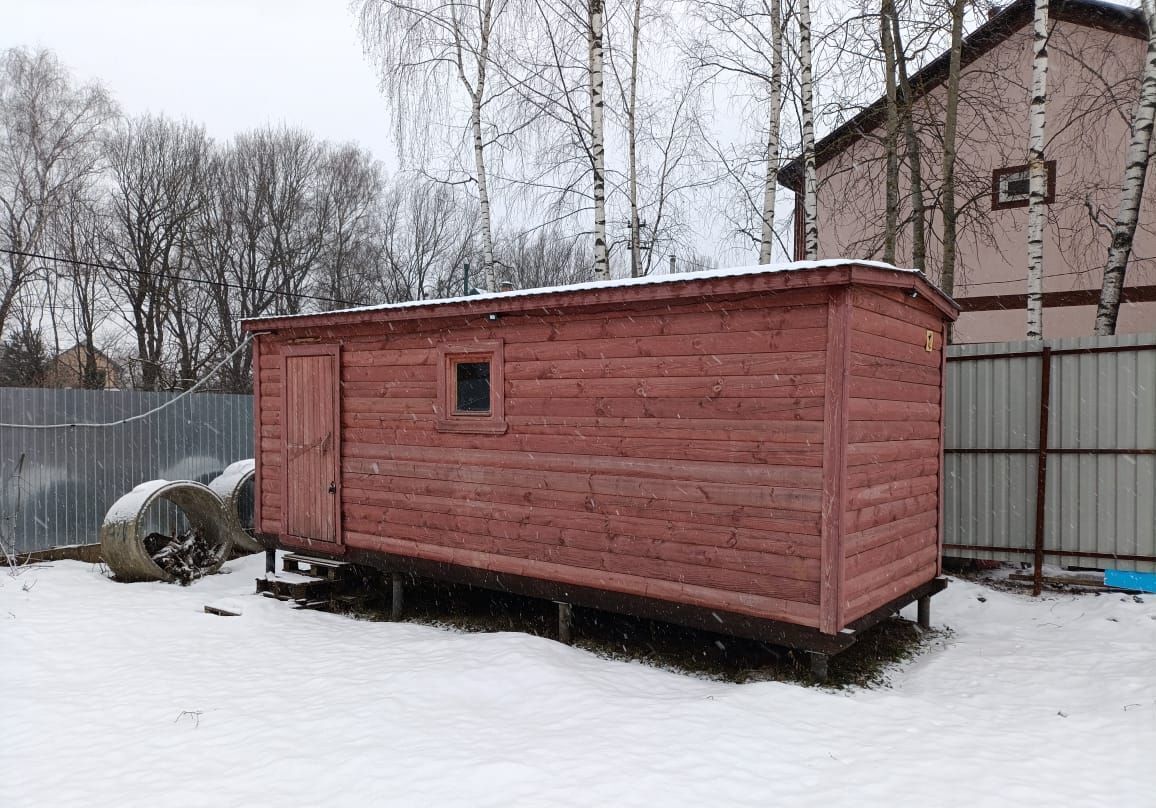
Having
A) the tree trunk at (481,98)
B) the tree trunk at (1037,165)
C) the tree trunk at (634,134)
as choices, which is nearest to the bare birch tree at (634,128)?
the tree trunk at (634,134)

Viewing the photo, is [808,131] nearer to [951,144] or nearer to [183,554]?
[951,144]

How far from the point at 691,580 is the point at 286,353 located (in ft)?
16.6

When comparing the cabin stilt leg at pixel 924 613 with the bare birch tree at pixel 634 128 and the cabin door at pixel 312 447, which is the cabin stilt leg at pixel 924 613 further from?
the bare birch tree at pixel 634 128

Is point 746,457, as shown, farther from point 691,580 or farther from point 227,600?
point 227,600

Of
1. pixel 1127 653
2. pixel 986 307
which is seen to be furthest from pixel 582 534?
pixel 986 307

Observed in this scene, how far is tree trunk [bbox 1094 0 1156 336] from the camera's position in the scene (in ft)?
25.4

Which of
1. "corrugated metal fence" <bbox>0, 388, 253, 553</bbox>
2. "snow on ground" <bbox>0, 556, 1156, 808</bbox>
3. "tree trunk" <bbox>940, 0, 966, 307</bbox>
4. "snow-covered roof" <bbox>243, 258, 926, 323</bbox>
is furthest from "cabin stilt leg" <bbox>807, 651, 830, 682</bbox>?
"corrugated metal fence" <bbox>0, 388, 253, 553</bbox>

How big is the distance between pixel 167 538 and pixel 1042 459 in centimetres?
990

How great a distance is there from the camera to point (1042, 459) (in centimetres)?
677

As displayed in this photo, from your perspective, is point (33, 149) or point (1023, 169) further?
point (33, 149)

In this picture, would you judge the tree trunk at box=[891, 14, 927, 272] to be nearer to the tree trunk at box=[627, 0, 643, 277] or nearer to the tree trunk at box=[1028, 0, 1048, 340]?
the tree trunk at box=[1028, 0, 1048, 340]

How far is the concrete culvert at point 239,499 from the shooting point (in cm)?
956

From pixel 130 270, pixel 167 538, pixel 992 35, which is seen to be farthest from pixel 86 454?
pixel 992 35

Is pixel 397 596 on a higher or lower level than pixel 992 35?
lower
